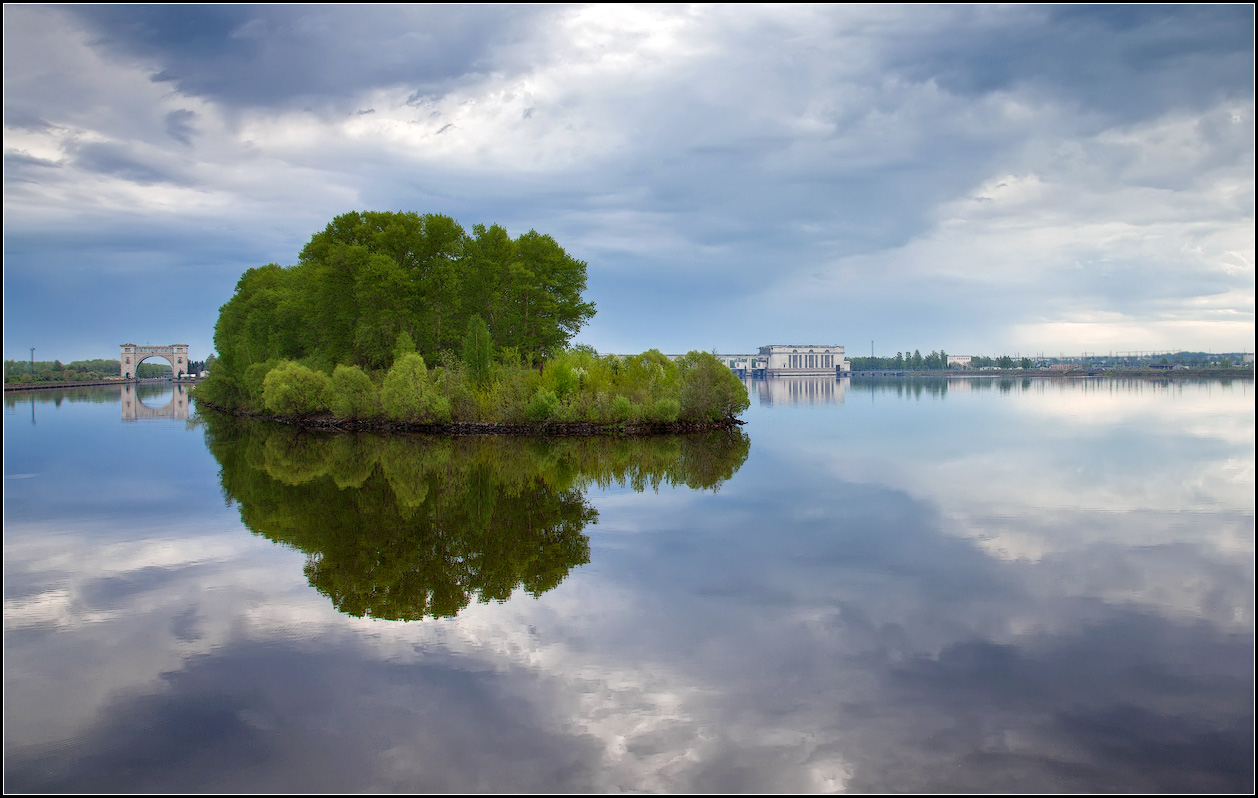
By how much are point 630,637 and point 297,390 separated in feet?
124

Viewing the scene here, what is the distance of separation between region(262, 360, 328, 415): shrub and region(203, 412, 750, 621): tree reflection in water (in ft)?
22.7

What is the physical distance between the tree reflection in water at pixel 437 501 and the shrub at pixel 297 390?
693 centimetres

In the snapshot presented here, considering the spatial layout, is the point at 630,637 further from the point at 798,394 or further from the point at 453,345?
the point at 798,394

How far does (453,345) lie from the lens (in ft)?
149

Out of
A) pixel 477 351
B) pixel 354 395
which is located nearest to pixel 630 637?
pixel 477 351

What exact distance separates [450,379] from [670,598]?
97.6ft

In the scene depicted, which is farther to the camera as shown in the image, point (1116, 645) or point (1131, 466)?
point (1131, 466)

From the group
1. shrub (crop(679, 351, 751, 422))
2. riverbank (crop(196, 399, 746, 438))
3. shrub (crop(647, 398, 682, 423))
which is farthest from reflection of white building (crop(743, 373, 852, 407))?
shrub (crop(647, 398, 682, 423))

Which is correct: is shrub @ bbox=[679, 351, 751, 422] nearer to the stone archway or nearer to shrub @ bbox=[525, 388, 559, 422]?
shrub @ bbox=[525, 388, 559, 422]

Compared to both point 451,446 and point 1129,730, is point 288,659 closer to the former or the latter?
point 1129,730

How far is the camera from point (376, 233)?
42.3 m

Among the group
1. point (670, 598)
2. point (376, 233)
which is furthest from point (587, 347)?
point (670, 598)

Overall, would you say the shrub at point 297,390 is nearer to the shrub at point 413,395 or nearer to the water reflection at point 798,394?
the shrub at point 413,395

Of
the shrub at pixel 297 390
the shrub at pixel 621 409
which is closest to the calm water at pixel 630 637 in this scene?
the shrub at pixel 621 409
